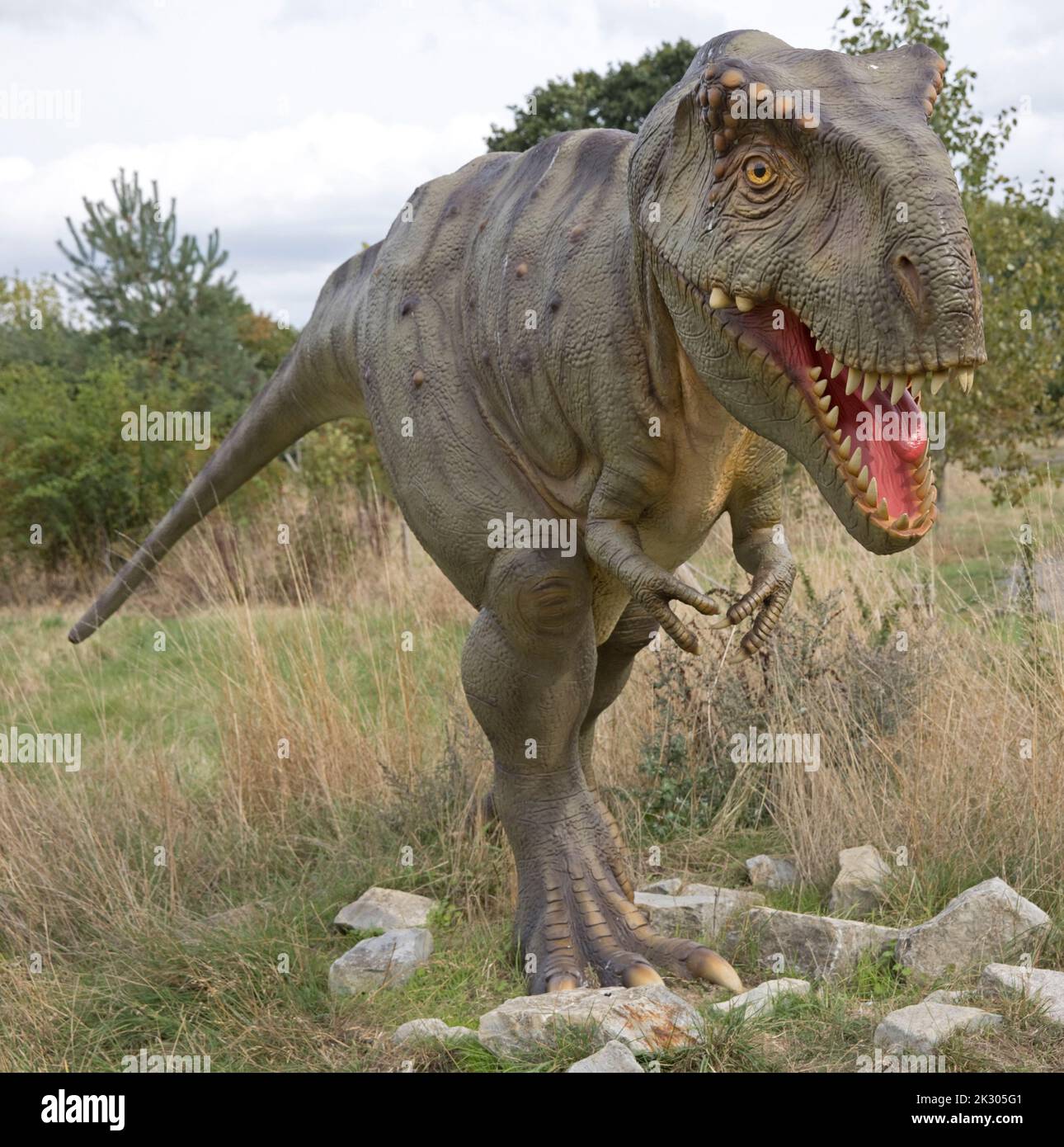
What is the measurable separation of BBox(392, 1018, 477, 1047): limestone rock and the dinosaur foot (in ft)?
0.69

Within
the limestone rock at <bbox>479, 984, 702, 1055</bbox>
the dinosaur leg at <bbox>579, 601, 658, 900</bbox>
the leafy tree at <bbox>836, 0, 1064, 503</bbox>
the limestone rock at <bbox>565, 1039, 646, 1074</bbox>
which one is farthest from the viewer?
the leafy tree at <bbox>836, 0, 1064, 503</bbox>

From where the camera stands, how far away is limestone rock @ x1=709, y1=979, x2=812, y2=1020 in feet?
9.87

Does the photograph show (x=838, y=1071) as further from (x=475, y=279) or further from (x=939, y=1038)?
(x=475, y=279)

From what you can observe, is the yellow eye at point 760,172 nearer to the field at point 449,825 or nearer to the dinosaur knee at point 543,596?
the dinosaur knee at point 543,596

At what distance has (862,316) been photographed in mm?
2184

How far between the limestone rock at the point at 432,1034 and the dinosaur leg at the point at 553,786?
0.22 m

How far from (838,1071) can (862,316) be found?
164 centimetres

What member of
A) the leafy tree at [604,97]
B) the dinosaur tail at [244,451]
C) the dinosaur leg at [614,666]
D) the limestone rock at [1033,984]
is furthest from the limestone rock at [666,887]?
the leafy tree at [604,97]

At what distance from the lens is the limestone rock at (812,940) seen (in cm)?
342

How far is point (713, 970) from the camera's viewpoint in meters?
3.23

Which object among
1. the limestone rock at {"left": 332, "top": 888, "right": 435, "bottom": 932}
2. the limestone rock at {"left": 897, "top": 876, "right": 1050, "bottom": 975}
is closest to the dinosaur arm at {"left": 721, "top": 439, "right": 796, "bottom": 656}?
the limestone rock at {"left": 897, "top": 876, "right": 1050, "bottom": 975}

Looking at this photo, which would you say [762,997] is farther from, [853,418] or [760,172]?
[760,172]

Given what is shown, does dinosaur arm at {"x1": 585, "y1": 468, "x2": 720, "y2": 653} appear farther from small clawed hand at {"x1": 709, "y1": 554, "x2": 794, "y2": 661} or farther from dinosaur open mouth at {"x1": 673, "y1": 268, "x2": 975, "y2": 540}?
dinosaur open mouth at {"x1": 673, "y1": 268, "x2": 975, "y2": 540}
